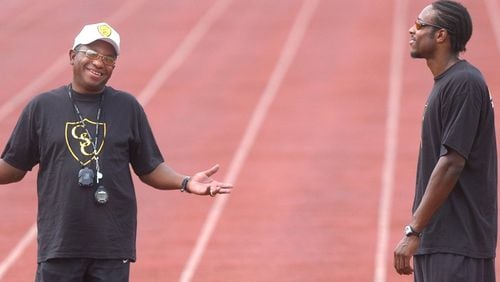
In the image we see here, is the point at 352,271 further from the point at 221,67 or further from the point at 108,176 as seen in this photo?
the point at 221,67

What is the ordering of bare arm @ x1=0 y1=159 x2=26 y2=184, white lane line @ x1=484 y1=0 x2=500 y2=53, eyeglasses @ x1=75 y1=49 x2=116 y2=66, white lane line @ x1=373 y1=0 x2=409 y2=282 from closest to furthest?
eyeglasses @ x1=75 y1=49 x2=116 y2=66 → bare arm @ x1=0 y1=159 x2=26 y2=184 → white lane line @ x1=373 y1=0 x2=409 y2=282 → white lane line @ x1=484 y1=0 x2=500 y2=53

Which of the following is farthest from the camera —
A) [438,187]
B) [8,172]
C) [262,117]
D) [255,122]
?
[262,117]

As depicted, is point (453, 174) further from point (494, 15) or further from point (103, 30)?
point (494, 15)

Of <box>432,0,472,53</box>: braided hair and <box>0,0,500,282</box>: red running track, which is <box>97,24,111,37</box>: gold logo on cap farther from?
<box>0,0,500,282</box>: red running track

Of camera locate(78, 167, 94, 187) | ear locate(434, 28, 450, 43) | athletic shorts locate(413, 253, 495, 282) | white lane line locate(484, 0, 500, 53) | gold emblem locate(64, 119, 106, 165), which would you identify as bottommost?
athletic shorts locate(413, 253, 495, 282)

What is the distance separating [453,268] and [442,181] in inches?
11.7

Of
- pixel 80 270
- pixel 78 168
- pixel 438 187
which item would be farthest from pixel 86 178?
pixel 438 187

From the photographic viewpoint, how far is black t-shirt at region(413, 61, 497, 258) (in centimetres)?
438

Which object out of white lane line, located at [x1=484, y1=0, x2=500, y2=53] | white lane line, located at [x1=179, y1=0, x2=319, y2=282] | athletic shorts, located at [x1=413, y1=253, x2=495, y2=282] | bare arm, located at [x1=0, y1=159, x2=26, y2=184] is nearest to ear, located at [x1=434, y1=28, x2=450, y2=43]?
athletic shorts, located at [x1=413, y1=253, x2=495, y2=282]

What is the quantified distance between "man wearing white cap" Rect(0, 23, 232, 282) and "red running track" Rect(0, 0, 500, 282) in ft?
13.6

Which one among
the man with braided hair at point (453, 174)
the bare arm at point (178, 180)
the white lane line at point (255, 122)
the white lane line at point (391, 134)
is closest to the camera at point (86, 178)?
the bare arm at point (178, 180)

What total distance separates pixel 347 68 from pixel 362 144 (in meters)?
3.03

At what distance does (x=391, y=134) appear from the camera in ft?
42.7

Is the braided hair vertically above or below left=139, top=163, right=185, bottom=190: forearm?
above
